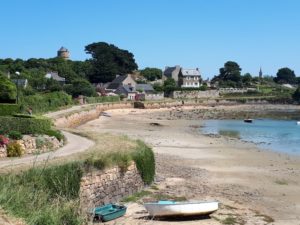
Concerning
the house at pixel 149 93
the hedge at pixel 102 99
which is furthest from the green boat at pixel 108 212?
the house at pixel 149 93

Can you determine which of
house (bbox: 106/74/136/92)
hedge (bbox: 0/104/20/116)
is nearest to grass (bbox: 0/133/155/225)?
hedge (bbox: 0/104/20/116)

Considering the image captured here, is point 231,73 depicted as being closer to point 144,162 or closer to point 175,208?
point 144,162

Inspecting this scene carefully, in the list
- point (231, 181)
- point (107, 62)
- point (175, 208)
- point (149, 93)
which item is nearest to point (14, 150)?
point (175, 208)

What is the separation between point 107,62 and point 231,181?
10601 centimetres

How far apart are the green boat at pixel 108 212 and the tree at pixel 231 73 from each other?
154334 millimetres

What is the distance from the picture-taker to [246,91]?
468 feet

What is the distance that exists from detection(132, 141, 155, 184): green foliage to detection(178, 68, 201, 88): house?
118433 mm

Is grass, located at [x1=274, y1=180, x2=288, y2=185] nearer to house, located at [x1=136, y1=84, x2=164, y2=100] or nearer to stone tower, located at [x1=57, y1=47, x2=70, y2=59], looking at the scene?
house, located at [x1=136, y1=84, x2=164, y2=100]

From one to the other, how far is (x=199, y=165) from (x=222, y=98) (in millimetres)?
95962

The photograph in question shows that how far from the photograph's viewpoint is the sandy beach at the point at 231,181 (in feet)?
58.6

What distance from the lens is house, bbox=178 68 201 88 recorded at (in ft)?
461

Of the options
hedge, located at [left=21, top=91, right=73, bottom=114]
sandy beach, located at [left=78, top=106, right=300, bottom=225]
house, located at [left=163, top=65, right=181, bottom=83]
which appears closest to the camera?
sandy beach, located at [left=78, top=106, right=300, bottom=225]

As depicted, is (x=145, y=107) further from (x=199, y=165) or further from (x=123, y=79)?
(x=199, y=165)

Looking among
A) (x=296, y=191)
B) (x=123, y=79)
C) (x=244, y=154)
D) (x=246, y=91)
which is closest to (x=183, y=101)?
(x=123, y=79)
